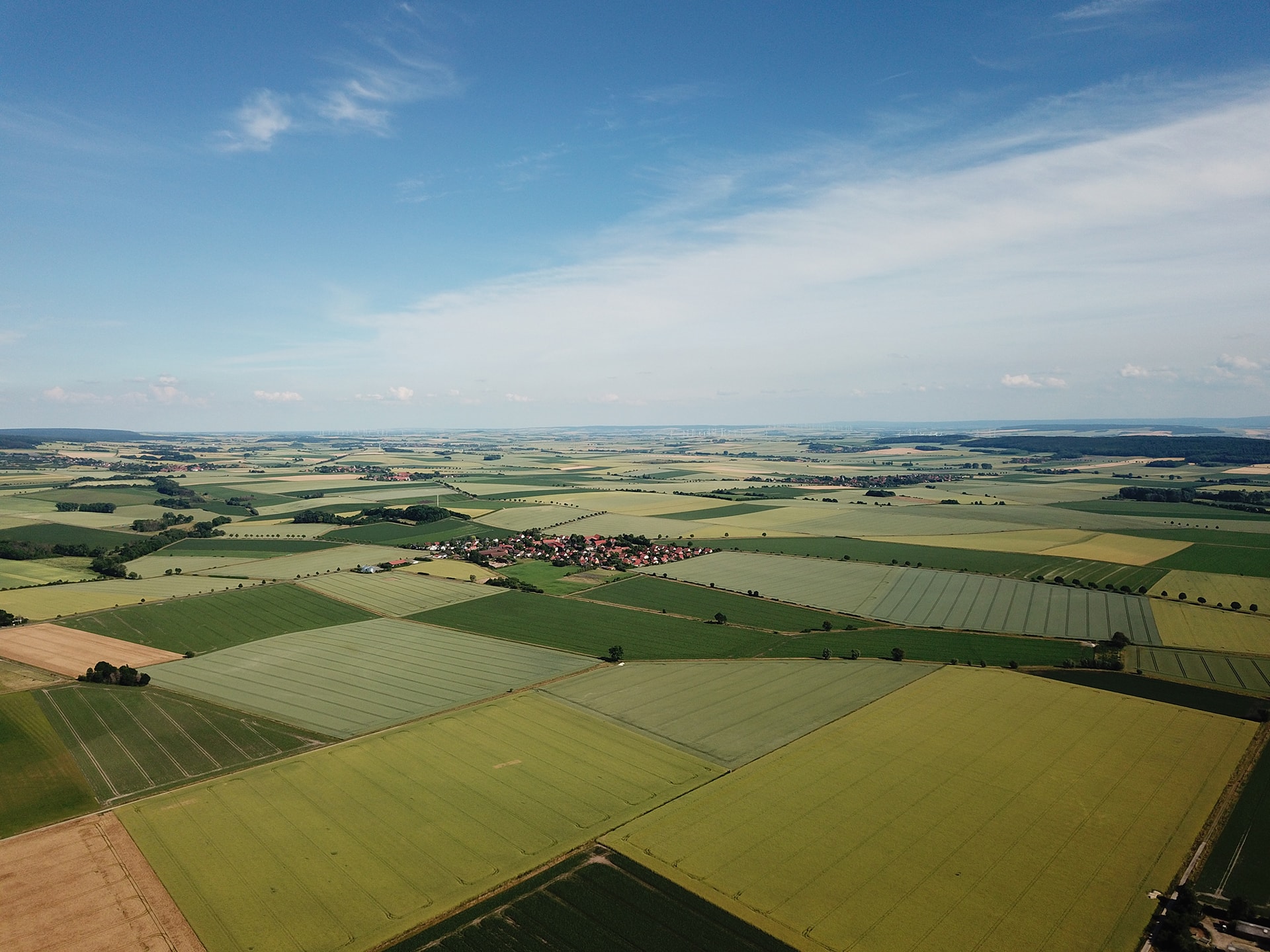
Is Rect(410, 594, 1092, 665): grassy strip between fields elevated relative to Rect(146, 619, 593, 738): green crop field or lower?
lower

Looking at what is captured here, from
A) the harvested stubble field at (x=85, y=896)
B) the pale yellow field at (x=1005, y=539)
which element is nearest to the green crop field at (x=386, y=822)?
the harvested stubble field at (x=85, y=896)

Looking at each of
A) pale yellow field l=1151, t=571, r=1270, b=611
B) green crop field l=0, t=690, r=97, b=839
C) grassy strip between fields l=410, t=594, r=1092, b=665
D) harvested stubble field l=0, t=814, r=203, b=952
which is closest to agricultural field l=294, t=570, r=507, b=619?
grassy strip between fields l=410, t=594, r=1092, b=665

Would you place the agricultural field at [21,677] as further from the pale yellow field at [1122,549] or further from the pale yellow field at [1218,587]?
the pale yellow field at [1122,549]

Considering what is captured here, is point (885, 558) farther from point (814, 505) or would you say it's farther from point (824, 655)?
point (814, 505)

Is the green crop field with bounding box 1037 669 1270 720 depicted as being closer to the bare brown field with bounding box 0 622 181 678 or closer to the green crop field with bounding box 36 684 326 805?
the green crop field with bounding box 36 684 326 805

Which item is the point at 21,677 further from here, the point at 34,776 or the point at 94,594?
the point at 94,594

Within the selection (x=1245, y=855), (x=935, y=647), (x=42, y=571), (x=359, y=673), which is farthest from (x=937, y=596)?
(x=42, y=571)

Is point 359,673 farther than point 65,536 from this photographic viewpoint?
No

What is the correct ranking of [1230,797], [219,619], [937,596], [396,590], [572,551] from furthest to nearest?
[572,551]
[396,590]
[937,596]
[219,619]
[1230,797]
